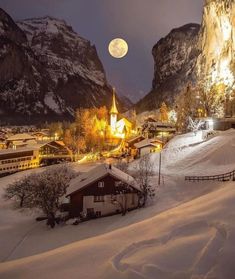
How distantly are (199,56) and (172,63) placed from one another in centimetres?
4463

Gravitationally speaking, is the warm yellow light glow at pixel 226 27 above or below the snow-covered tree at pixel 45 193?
above

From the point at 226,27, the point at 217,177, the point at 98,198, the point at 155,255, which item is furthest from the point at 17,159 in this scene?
the point at 226,27

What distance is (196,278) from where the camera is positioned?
37.1 feet

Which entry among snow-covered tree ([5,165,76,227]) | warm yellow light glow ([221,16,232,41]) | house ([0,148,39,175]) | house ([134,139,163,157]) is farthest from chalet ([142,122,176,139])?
snow-covered tree ([5,165,76,227])

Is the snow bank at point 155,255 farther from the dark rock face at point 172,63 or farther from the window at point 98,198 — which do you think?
the dark rock face at point 172,63

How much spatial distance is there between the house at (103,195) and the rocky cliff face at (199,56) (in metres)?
71.2

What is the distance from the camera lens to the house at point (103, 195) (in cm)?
3212

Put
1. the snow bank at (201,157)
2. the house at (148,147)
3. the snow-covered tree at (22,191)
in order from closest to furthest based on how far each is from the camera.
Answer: the snow-covered tree at (22,191) < the snow bank at (201,157) < the house at (148,147)

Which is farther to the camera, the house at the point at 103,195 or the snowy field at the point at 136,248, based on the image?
the house at the point at 103,195

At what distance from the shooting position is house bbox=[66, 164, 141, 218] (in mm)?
32125

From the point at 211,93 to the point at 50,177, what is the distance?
2933 inches

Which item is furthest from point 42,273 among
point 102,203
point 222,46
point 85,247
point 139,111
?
point 139,111

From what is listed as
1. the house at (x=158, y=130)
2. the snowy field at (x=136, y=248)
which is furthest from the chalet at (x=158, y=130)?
the snowy field at (x=136, y=248)

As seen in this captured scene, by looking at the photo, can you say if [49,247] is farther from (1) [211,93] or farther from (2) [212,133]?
(1) [211,93]
